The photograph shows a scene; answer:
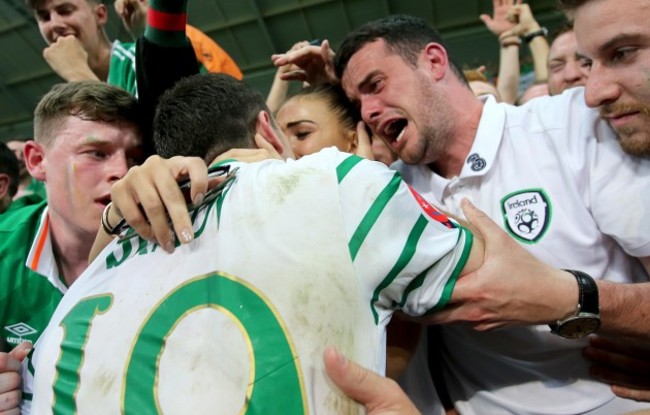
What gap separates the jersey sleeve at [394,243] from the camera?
103 cm

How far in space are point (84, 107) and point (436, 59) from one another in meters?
1.39

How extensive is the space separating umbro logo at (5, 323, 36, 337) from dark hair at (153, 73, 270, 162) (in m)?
0.89

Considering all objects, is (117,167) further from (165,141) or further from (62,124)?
(165,141)

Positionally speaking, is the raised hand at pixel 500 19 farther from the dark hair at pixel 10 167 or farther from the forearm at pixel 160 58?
the dark hair at pixel 10 167

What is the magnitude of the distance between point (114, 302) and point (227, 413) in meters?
0.36

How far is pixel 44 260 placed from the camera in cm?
196

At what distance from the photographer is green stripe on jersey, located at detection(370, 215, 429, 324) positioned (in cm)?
104

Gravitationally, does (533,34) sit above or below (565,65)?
above

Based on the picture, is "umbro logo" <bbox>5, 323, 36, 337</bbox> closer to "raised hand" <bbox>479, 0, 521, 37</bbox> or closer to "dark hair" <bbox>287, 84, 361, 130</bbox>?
"dark hair" <bbox>287, 84, 361, 130</bbox>

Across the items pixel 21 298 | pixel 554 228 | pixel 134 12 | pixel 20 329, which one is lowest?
pixel 554 228

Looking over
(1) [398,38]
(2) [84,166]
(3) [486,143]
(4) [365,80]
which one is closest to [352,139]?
(4) [365,80]

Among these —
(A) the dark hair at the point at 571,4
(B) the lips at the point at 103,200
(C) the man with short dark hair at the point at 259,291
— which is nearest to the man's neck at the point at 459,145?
(A) the dark hair at the point at 571,4

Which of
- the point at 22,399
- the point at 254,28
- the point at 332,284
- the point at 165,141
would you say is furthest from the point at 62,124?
the point at 254,28

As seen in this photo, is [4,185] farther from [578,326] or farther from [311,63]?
[578,326]
